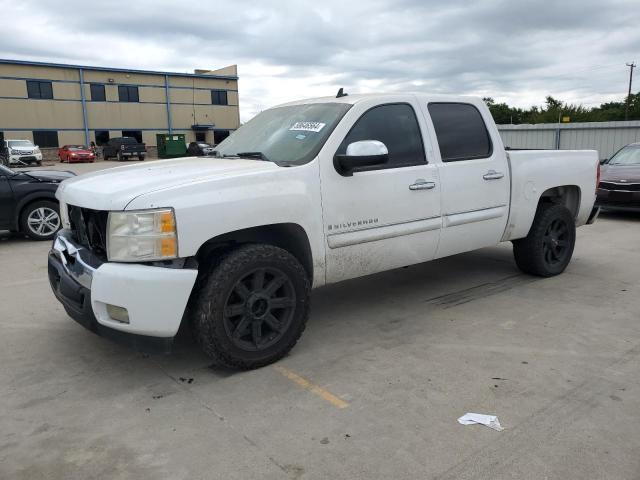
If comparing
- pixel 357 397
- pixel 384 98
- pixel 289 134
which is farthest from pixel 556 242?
pixel 357 397

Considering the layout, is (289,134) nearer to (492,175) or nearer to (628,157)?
(492,175)

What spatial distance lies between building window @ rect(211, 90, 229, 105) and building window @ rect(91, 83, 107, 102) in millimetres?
10099

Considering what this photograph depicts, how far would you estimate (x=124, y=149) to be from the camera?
37.4 metres

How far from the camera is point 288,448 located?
106 inches

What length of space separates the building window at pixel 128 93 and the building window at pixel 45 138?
6.40 m

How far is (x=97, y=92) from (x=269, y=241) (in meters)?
47.5

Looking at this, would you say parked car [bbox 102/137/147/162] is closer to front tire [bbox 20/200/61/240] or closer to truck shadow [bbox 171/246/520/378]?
front tire [bbox 20/200/61/240]

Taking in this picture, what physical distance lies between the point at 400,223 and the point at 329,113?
1.02 m

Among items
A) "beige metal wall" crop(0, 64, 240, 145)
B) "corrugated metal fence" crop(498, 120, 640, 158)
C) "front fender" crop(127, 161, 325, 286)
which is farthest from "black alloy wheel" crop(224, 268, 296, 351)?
"beige metal wall" crop(0, 64, 240, 145)

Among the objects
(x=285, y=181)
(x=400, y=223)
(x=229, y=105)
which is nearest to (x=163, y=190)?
(x=285, y=181)

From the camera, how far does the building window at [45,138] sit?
43.6 m

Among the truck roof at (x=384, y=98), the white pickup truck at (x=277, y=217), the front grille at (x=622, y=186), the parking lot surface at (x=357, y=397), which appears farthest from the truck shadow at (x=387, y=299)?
the front grille at (x=622, y=186)

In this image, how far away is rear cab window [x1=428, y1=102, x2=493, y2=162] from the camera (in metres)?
4.62

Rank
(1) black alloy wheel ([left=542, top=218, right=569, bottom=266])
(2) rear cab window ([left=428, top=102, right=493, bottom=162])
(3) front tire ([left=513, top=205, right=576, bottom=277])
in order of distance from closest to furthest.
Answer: (2) rear cab window ([left=428, top=102, right=493, bottom=162]), (3) front tire ([left=513, top=205, right=576, bottom=277]), (1) black alloy wheel ([left=542, top=218, right=569, bottom=266])
